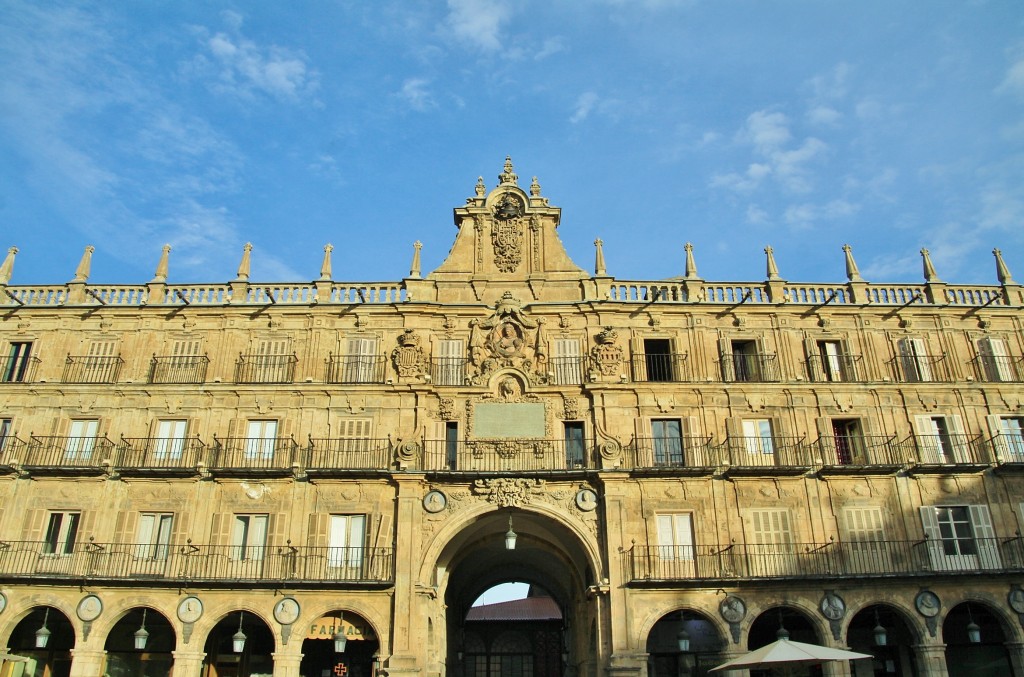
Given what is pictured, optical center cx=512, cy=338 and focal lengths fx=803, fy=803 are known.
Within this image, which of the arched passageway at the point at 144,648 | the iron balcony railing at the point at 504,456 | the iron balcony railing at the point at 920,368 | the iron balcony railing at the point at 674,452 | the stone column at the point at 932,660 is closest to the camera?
the stone column at the point at 932,660

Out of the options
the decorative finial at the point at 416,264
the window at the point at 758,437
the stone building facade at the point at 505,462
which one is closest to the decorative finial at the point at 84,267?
the stone building facade at the point at 505,462

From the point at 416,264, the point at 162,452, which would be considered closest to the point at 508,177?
the point at 416,264

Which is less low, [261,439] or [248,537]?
[261,439]

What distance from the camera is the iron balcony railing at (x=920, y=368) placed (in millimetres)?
32219

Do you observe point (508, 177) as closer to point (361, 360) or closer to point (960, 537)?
point (361, 360)

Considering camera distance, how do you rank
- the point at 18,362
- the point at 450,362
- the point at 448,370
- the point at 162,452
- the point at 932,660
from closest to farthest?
the point at 932,660 → the point at 162,452 → the point at 448,370 → the point at 450,362 → the point at 18,362

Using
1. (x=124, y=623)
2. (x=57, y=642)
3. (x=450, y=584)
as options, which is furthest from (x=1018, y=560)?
(x=57, y=642)

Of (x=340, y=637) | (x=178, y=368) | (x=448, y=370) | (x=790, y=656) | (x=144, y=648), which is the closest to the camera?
(x=790, y=656)

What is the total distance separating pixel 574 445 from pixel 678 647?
830cm

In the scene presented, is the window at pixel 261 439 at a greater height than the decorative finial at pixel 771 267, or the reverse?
the decorative finial at pixel 771 267

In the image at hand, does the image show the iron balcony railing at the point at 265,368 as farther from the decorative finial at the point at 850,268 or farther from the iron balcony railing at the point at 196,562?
the decorative finial at the point at 850,268

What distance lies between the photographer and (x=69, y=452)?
101ft

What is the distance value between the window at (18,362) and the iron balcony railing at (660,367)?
24.3 metres

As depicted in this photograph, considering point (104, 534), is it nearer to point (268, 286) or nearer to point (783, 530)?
point (268, 286)
